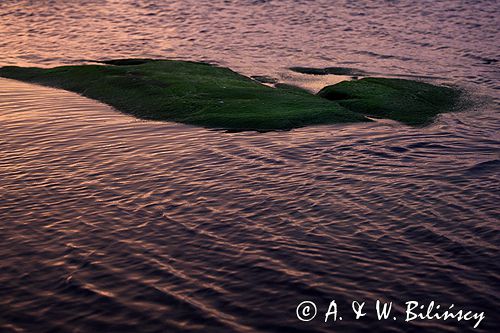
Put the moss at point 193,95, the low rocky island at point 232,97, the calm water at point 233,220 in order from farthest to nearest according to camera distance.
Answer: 1. the low rocky island at point 232,97
2. the moss at point 193,95
3. the calm water at point 233,220

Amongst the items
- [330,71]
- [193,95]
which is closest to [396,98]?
[193,95]

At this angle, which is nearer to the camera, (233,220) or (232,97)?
(233,220)

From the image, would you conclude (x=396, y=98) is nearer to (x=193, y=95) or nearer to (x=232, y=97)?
(x=232, y=97)

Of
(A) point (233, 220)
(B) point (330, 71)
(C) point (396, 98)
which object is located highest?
(A) point (233, 220)

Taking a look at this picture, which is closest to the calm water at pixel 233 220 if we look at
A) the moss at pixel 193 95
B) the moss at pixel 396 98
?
the moss at pixel 193 95

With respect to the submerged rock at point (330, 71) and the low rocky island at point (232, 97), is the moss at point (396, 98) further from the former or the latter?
the submerged rock at point (330, 71)

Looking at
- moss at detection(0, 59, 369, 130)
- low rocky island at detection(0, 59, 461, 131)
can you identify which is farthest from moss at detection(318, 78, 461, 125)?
moss at detection(0, 59, 369, 130)

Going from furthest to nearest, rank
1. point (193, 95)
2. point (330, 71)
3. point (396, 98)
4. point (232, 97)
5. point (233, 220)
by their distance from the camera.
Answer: point (330, 71), point (396, 98), point (193, 95), point (232, 97), point (233, 220)

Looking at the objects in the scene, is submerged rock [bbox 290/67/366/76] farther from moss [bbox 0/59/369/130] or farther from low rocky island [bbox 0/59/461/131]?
moss [bbox 0/59/369/130]
